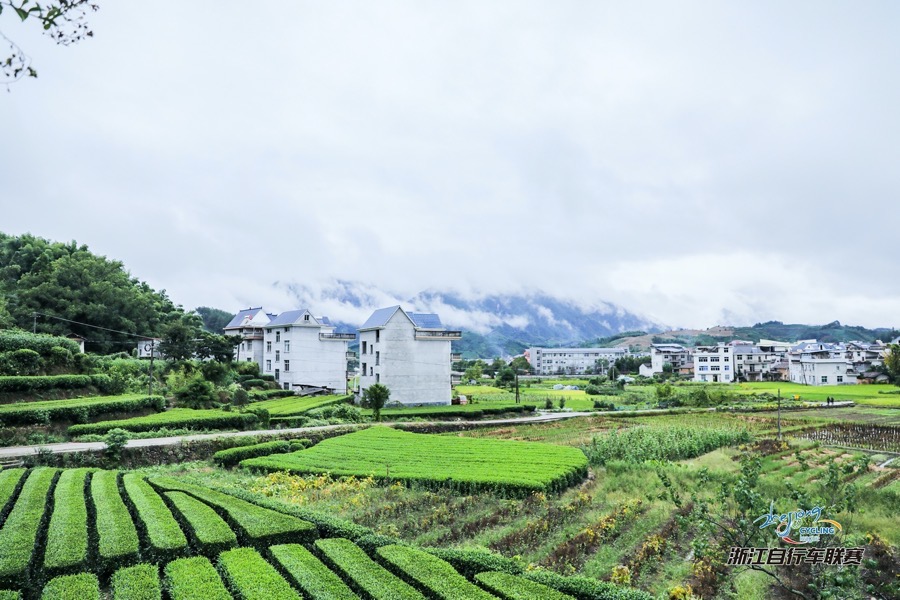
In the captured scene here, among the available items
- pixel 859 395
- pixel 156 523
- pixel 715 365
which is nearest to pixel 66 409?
pixel 156 523

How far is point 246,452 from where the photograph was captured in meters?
22.0

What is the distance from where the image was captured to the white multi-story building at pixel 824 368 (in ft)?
247

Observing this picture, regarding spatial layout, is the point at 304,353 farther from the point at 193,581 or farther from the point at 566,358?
the point at 566,358

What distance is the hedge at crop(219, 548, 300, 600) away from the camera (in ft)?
27.5

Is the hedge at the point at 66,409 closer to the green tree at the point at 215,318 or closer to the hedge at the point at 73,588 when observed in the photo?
the hedge at the point at 73,588

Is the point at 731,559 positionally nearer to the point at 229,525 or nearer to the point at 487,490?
the point at 487,490

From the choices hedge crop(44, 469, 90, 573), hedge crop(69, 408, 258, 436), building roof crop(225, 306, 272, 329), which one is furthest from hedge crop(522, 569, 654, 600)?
building roof crop(225, 306, 272, 329)

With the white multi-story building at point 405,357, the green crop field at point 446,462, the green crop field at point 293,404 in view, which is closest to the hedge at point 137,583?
the green crop field at point 446,462

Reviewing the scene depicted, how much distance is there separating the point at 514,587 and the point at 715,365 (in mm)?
93825

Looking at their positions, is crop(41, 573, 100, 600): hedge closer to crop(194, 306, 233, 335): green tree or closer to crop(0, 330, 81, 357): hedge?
crop(0, 330, 81, 357): hedge

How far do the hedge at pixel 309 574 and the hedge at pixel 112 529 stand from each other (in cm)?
260

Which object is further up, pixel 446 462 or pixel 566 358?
pixel 566 358

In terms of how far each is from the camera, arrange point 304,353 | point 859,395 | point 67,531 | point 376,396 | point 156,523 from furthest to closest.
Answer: point 859,395 → point 304,353 → point 376,396 → point 156,523 → point 67,531

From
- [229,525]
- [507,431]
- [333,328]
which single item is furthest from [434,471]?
[333,328]
